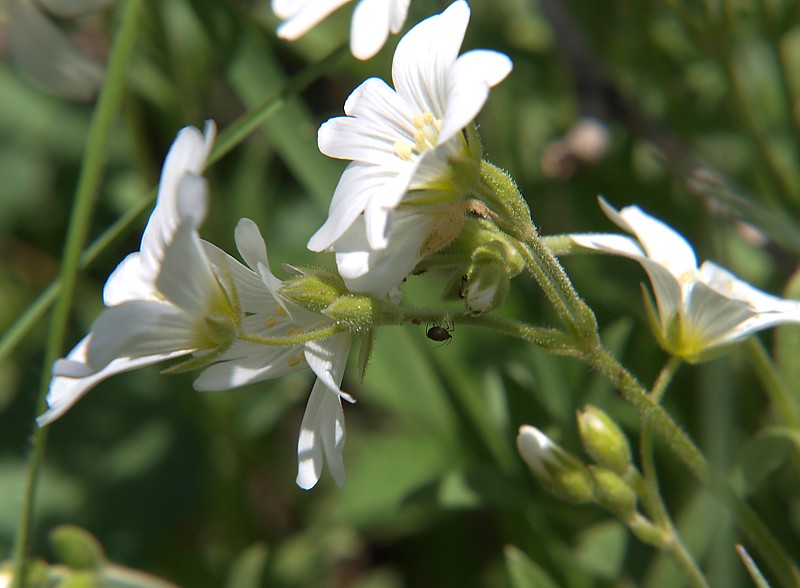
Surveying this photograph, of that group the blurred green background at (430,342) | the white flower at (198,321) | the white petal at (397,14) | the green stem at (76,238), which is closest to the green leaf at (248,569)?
the blurred green background at (430,342)

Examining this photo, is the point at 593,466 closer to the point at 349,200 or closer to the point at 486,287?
the point at 486,287

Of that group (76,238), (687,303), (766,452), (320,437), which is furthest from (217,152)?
(766,452)

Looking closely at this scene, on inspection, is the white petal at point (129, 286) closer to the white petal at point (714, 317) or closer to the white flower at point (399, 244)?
the white flower at point (399, 244)

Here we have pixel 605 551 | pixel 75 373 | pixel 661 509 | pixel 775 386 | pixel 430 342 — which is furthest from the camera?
pixel 430 342

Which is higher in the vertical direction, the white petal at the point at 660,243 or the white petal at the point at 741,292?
the white petal at the point at 660,243


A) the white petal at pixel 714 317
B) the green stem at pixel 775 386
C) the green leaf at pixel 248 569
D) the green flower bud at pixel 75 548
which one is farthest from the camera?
the green leaf at pixel 248 569

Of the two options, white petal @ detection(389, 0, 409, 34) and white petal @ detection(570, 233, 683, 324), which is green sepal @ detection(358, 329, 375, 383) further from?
white petal @ detection(389, 0, 409, 34)
